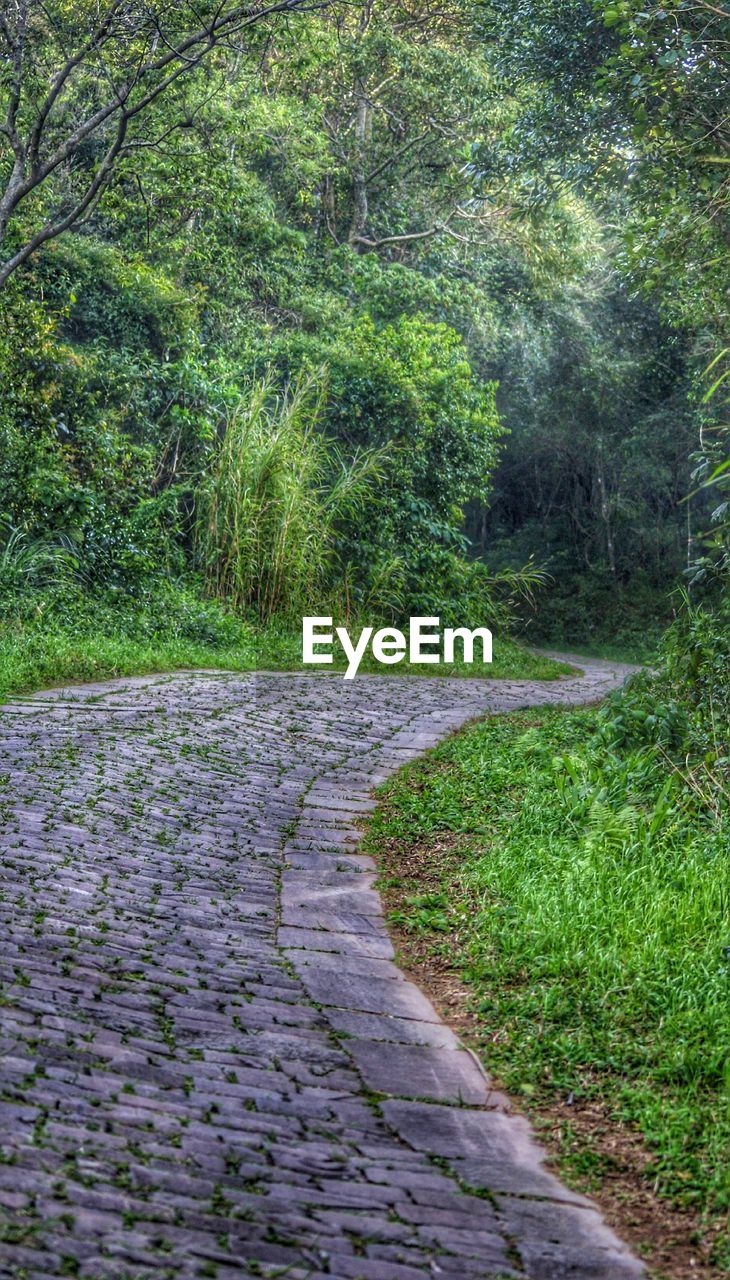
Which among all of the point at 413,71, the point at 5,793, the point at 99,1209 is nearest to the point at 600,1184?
the point at 99,1209

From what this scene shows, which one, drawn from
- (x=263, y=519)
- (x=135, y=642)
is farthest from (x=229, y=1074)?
(x=263, y=519)

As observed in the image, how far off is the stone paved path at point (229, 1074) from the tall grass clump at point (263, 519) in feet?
24.6

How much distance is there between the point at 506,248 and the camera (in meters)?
23.0

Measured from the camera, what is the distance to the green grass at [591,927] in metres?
3.35

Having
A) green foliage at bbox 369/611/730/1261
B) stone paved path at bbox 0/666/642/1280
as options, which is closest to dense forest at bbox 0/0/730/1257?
green foliage at bbox 369/611/730/1261

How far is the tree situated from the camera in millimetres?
10414

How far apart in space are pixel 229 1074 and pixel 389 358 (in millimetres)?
14734

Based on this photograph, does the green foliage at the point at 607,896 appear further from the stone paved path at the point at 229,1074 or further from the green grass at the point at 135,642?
the green grass at the point at 135,642

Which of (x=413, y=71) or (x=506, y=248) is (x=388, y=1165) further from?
(x=506, y=248)

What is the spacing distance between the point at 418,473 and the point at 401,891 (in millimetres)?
12531

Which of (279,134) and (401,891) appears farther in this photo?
(279,134)

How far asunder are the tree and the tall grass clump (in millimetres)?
3235

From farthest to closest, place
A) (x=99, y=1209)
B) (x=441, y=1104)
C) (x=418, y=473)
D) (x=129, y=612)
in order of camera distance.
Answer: (x=418, y=473), (x=129, y=612), (x=441, y=1104), (x=99, y=1209)

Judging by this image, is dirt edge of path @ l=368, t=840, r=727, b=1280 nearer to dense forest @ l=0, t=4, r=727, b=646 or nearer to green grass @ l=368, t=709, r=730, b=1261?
green grass @ l=368, t=709, r=730, b=1261
